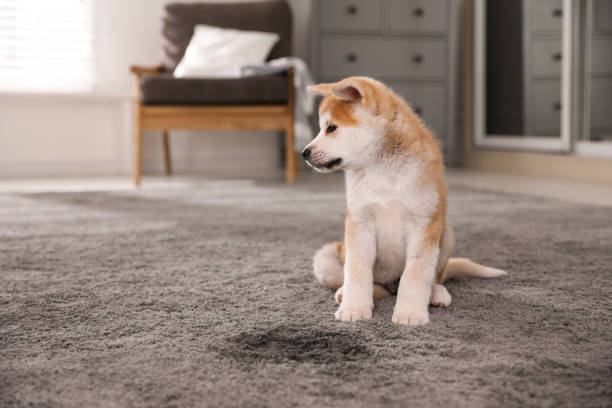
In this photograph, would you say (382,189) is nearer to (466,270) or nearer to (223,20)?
(466,270)

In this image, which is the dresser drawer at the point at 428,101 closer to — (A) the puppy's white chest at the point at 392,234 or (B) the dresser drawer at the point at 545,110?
(B) the dresser drawer at the point at 545,110

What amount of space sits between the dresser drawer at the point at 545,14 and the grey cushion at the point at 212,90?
5.39 ft

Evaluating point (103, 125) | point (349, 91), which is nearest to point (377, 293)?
point (349, 91)

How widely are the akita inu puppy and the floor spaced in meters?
1.65

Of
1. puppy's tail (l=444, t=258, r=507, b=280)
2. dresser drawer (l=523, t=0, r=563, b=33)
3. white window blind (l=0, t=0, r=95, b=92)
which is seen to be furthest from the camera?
white window blind (l=0, t=0, r=95, b=92)

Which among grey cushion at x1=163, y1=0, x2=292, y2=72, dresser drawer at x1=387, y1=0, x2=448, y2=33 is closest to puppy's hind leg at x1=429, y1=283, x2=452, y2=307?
grey cushion at x1=163, y1=0, x2=292, y2=72

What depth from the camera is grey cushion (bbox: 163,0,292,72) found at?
→ 4074 millimetres

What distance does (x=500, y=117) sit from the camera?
4.35 m

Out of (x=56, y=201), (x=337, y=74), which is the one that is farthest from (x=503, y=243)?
(x=337, y=74)

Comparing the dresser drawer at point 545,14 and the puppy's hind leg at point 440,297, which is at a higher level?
the dresser drawer at point 545,14

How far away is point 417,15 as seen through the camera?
14.3ft

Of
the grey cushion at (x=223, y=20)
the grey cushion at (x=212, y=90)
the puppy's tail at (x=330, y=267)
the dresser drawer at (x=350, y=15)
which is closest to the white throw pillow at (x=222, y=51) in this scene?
the grey cushion at (x=223, y=20)

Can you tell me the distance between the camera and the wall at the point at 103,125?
4141 millimetres

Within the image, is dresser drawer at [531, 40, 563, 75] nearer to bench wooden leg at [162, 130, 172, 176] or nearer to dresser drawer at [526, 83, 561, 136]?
dresser drawer at [526, 83, 561, 136]
